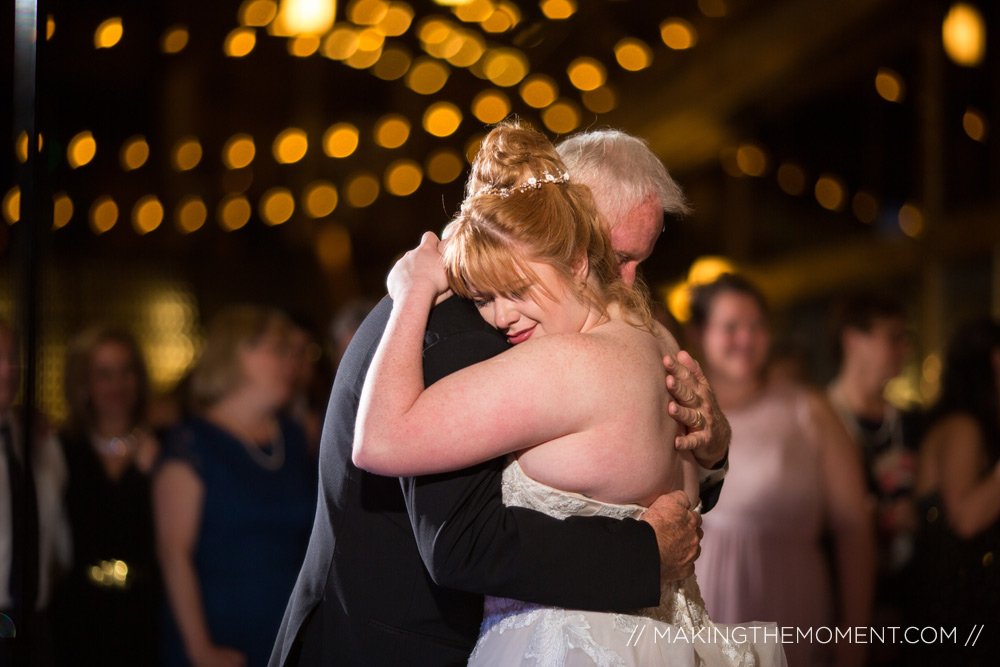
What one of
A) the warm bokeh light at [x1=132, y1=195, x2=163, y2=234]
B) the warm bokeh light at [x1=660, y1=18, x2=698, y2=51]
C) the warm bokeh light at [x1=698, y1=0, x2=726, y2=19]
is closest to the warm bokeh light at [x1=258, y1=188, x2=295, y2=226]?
the warm bokeh light at [x1=132, y1=195, x2=163, y2=234]

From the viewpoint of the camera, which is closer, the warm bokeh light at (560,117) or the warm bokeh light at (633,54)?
the warm bokeh light at (633,54)

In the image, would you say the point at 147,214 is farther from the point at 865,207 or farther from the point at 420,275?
the point at 420,275

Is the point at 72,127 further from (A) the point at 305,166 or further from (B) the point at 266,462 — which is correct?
(B) the point at 266,462

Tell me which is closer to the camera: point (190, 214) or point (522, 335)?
point (522, 335)

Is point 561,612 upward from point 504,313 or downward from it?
downward

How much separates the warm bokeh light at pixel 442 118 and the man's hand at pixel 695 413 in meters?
6.11

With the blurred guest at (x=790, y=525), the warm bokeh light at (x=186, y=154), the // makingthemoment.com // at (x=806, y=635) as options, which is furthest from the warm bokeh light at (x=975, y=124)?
the warm bokeh light at (x=186, y=154)

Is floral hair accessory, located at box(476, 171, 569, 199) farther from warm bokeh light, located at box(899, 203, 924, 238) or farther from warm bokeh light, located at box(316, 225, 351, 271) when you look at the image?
warm bokeh light, located at box(316, 225, 351, 271)

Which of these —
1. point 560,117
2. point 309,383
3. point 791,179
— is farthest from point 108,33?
point 791,179

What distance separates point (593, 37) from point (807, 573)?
4.91m

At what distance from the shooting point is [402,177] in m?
7.95

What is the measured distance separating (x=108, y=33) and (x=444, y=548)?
21.9ft

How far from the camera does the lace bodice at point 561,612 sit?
1.46 meters

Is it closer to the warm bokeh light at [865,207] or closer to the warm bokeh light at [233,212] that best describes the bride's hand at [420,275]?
the warm bokeh light at [865,207]
